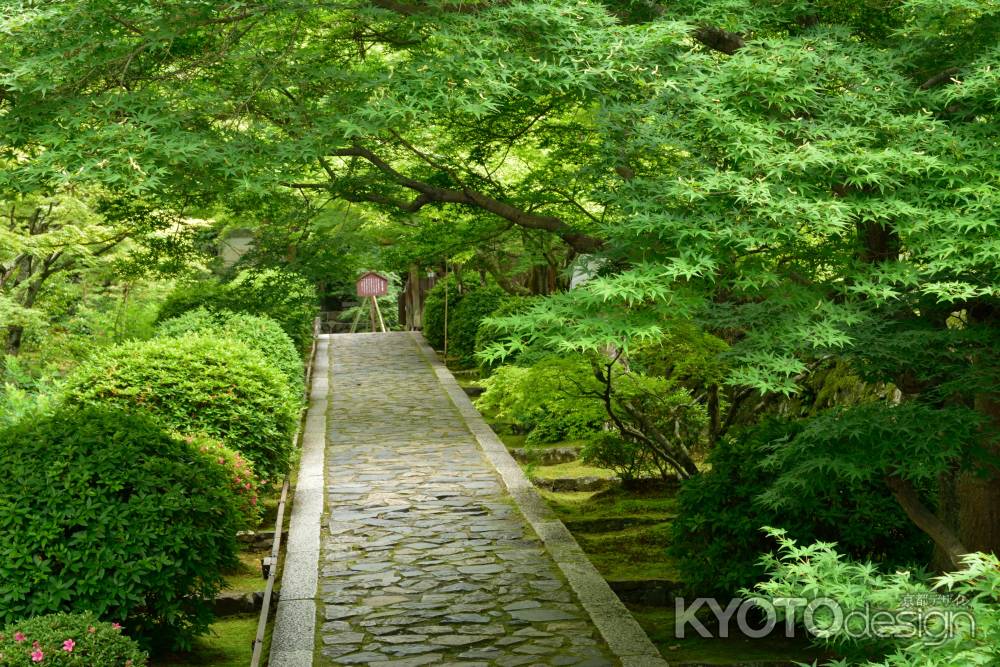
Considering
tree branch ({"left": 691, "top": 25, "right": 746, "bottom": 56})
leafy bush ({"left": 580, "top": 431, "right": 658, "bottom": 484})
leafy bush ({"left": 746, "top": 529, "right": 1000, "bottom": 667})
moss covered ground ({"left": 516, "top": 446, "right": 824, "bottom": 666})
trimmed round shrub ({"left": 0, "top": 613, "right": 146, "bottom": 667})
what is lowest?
moss covered ground ({"left": 516, "top": 446, "right": 824, "bottom": 666})

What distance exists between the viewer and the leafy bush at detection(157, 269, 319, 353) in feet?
46.7

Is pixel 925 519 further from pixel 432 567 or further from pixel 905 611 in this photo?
pixel 432 567

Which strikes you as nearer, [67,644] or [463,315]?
[67,644]

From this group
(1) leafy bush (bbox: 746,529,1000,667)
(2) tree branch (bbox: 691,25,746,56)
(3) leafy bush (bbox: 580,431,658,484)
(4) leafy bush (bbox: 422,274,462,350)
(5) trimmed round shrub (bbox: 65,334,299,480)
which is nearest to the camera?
(1) leafy bush (bbox: 746,529,1000,667)

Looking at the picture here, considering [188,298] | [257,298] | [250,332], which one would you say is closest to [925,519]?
[250,332]

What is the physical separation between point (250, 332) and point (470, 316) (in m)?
8.26

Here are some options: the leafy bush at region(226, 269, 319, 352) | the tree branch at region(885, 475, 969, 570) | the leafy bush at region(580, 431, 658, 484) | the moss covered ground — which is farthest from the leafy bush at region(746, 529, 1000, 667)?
the leafy bush at region(226, 269, 319, 352)

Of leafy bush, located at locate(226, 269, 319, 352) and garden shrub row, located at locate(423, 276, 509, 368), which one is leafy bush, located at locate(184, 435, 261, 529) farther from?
garden shrub row, located at locate(423, 276, 509, 368)

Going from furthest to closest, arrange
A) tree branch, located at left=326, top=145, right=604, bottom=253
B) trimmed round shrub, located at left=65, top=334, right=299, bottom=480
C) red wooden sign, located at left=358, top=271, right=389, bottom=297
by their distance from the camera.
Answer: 1. red wooden sign, located at left=358, top=271, right=389, bottom=297
2. trimmed round shrub, located at left=65, top=334, right=299, bottom=480
3. tree branch, located at left=326, top=145, right=604, bottom=253

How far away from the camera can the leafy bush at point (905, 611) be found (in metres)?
3.30

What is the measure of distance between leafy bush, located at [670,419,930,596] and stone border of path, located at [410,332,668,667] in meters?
0.71

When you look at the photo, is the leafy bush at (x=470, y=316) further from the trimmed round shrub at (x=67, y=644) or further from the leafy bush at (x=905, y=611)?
the leafy bush at (x=905, y=611)

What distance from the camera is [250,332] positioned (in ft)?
48.6

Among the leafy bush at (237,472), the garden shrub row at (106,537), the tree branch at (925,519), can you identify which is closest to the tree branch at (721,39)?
the tree branch at (925,519)
